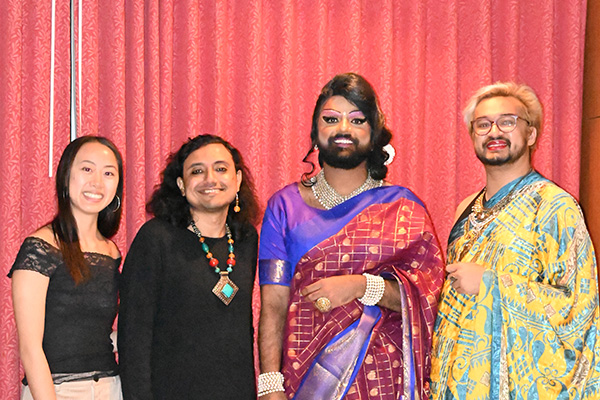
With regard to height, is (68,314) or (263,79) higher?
(263,79)

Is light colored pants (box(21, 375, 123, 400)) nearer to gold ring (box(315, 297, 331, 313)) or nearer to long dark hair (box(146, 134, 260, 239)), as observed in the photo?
long dark hair (box(146, 134, 260, 239))

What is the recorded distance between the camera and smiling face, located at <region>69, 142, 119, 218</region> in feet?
8.17

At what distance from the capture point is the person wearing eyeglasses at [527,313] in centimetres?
248

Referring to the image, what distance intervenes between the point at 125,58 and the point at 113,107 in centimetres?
25

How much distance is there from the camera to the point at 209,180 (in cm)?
259

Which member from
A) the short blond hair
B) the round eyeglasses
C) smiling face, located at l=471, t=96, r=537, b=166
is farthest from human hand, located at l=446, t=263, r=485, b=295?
the short blond hair

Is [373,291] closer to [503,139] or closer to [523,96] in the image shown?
[503,139]

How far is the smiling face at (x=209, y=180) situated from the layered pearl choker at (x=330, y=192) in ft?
1.03

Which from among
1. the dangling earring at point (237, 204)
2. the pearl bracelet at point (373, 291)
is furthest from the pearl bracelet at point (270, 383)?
the dangling earring at point (237, 204)

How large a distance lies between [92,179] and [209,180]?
0.41 metres

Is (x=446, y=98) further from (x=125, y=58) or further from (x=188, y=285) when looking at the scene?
(x=188, y=285)

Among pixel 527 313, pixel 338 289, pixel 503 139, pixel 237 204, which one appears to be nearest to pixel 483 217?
pixel 503 139

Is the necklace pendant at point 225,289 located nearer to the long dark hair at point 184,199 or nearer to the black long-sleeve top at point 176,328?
the black long-sleeve top at point 176,328

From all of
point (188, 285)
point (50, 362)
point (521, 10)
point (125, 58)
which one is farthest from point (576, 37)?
point (50, 362)
